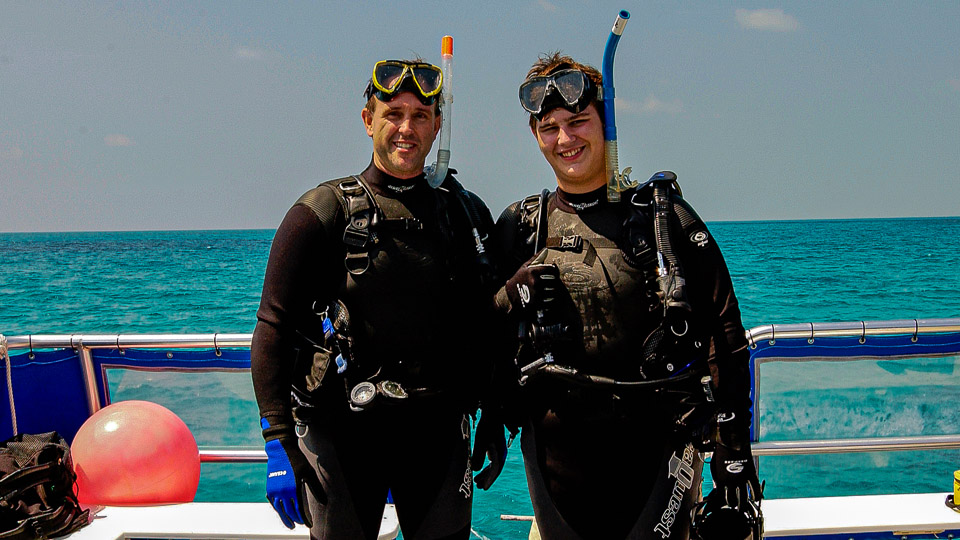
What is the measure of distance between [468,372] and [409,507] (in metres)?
0.47

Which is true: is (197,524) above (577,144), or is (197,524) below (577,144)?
below

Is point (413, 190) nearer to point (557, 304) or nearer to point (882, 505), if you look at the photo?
point (557, 304)

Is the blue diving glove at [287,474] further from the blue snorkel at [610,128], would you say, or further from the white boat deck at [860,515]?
the white boat deck at [860,515]

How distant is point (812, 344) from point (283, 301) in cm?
234

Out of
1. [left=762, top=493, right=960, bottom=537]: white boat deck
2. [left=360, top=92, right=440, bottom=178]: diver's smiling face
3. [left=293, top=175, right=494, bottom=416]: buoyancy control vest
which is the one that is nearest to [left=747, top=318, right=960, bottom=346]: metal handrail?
[left=762, top=493, right=960, bottom=537]: white boat deck

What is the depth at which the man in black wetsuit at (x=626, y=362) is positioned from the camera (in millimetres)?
2281

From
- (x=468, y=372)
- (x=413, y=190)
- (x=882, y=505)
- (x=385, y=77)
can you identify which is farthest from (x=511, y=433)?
(x=882, y=505)

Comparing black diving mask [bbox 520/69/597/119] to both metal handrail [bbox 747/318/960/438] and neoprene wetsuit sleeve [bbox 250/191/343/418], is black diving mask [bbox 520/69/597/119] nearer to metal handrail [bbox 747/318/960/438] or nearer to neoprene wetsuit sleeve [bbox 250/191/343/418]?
neoprene wetsuit sleeve [bbox 250/191/343/418]

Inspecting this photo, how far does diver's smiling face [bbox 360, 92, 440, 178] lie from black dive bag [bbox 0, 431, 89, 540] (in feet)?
6.10

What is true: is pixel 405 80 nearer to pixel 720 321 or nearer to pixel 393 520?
pixel 720 321

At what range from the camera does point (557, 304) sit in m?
2.34

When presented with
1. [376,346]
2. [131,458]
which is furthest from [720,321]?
[131,458]

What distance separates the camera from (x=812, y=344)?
336cm

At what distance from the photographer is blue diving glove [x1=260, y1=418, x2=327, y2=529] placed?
7.43ft
